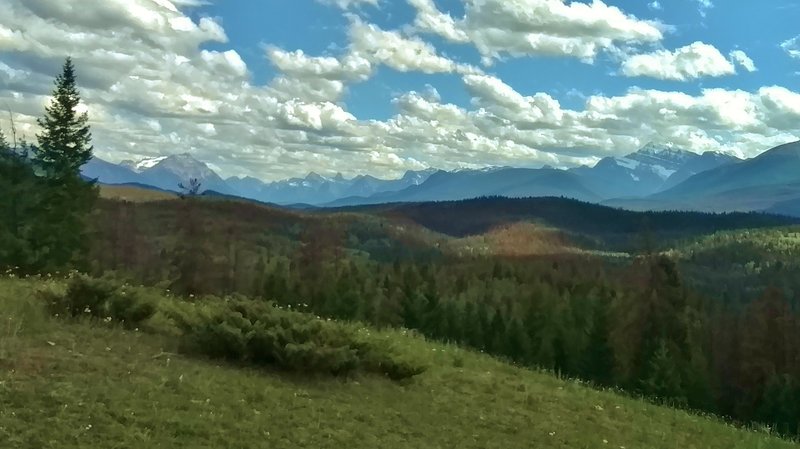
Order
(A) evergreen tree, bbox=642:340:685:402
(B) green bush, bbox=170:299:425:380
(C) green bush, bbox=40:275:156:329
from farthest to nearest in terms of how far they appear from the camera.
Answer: (A) evergreen tree, bbox=642:340:685:402, (C) green bush, bbox=40:275:156:329, (B) green bush, bbox=170:299:425:380

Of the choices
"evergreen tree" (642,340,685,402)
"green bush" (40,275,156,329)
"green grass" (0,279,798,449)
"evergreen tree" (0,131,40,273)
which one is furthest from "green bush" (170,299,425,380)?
"evergreen tree" (642,340,685,402)

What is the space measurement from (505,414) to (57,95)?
46681 mm

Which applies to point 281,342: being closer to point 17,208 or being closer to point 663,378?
point 17,208

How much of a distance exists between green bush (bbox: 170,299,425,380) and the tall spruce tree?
21.0 m

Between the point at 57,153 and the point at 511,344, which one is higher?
the point at 57,153

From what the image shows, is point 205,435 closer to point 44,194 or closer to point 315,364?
point 315,364

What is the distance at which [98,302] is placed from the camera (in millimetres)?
14531

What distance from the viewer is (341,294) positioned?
53.5 meters

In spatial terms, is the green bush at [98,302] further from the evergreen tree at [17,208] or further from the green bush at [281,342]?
the evergreen tree at [17,208]

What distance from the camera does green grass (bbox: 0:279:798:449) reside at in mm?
8547

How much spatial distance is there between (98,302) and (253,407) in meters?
5.81

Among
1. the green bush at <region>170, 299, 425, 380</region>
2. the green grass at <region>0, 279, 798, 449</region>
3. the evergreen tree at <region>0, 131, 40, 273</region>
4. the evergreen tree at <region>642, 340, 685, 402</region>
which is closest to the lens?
the green grass at <region>0, 279, 798, 449</region>

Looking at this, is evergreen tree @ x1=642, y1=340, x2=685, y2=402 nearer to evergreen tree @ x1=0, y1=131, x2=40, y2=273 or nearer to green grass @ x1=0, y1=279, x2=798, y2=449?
green grass @ x1=0, y1=279, x2=798, y2=449

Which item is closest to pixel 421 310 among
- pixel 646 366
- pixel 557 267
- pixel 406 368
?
pixel 646 366
